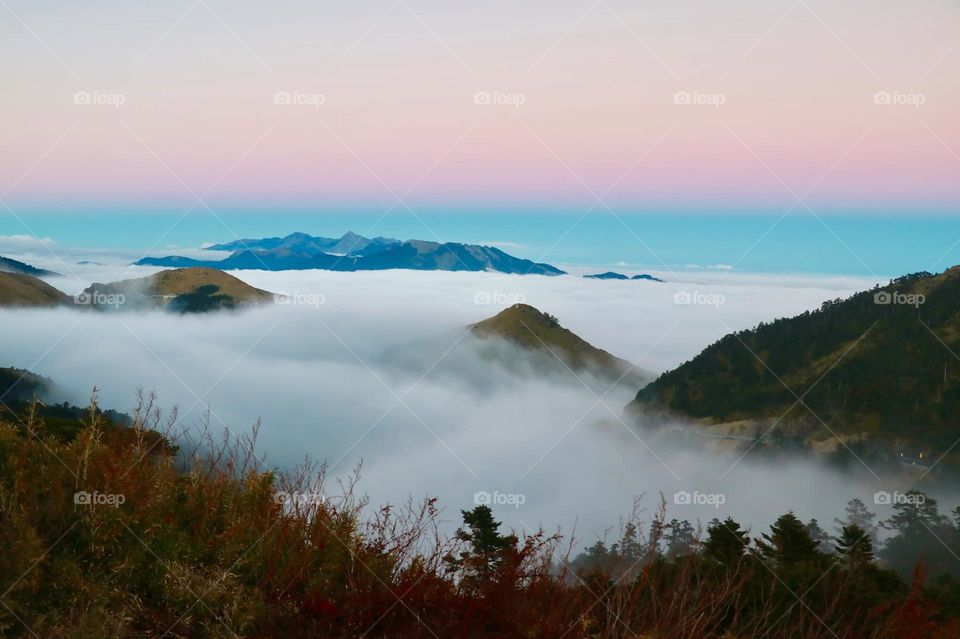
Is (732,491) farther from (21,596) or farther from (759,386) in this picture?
(21,596)

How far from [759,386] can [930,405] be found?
40979 mm

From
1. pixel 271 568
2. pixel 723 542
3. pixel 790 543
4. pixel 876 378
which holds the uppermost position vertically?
pixel 876 378

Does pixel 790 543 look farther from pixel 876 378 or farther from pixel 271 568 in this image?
pixel 876 378

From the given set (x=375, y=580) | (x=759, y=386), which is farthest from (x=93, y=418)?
(x=759, y=386)

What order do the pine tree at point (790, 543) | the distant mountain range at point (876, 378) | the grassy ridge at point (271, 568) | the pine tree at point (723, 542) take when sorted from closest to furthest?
the grassy ridge at point (271, 568) → the pine tree at point (723, 542) → the pine tree at point (790, 543) → the distant mountain range at point (876, 378)

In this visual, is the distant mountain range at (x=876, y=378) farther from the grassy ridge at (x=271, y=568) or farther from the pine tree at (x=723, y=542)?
the grassy ridge at (x=271, y=568)

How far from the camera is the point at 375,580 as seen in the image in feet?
21.5

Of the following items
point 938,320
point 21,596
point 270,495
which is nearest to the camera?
point 21,596

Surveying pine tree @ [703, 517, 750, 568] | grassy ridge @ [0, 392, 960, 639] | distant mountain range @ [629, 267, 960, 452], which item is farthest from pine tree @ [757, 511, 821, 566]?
distant mountain range @ [629, 267, 960, 452]

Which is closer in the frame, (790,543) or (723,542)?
(723,542)

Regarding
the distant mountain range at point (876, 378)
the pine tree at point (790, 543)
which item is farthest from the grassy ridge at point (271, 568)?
the distant mountain range at point (876, 378)

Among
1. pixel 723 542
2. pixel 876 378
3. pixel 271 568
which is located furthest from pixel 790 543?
pixel 876 378

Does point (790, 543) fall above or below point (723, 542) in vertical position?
below

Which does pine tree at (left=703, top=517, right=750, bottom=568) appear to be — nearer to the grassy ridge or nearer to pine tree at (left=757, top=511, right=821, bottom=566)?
pine tree at (left=757, top=511, right=821, bottom=566)
